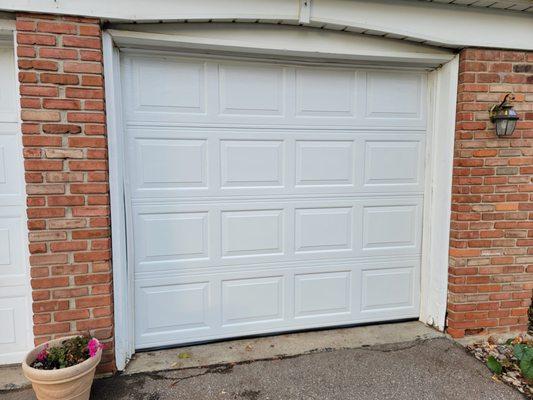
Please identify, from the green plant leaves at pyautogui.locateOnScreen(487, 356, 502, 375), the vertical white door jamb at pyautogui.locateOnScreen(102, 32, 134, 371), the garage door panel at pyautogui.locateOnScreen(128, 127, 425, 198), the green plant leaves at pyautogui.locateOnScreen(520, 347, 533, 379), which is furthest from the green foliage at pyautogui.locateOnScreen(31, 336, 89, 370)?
the green plant leaves at pyautogui.locateOnScreen(520, 347, 533, 379)

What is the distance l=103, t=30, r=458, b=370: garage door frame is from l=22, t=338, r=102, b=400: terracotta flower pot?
386 mm

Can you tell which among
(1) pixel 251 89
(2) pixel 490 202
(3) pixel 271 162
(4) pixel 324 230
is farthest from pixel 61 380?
(2) pixel 490 202

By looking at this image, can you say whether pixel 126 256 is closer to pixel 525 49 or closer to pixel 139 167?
pixel 139 167

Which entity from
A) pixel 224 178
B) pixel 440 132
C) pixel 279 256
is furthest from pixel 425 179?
pixel 224 178

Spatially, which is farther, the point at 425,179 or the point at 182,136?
the point at 425,179

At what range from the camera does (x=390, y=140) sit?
2.95 metres

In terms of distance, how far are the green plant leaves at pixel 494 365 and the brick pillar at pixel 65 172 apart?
2.66 m

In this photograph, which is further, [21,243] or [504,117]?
[504,117]

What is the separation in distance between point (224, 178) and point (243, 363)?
1350 millimetres

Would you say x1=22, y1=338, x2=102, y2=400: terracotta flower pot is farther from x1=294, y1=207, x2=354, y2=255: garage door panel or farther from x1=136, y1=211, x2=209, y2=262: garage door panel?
x1=294, y1=207, x2=354, y2=255: garage door panel

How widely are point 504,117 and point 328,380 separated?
2275mm

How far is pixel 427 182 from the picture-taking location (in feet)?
9.88

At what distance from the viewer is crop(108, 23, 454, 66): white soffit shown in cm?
233

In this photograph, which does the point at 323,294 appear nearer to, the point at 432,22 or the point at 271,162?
the point at 271,162
